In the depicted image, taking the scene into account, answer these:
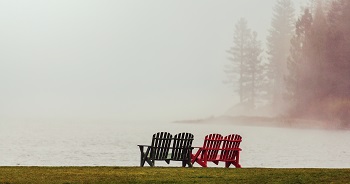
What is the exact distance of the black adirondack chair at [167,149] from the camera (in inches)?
1036

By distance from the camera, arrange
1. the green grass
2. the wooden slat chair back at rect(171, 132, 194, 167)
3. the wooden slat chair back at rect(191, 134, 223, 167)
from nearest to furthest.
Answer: the green grass → the wooden slat chair back at rect(171, 132, 194, 167) → the wooden slat chair back at rect(191, 134, 223, 167)

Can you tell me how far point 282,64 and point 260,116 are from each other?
11023 millimetres

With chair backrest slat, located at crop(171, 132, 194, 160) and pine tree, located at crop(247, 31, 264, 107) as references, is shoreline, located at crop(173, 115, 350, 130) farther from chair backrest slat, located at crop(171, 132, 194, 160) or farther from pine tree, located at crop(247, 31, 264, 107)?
chair backrest slat, located at crop(171, 132, 194, 160)

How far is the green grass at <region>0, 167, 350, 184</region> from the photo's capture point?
66.1ft

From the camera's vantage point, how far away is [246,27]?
155 m

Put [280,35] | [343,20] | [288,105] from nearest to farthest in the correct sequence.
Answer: [343,20]
[288,105]
[280,35]

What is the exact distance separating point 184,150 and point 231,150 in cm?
171

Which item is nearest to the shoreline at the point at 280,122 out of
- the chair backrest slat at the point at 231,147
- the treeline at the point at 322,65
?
the treeline at the point at 322,65

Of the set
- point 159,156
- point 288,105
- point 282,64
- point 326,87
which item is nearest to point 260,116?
point 282,64

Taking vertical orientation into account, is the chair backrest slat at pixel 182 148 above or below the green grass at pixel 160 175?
above

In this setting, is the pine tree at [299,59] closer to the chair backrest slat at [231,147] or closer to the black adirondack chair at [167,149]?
the chair backrest slat at [231,147]

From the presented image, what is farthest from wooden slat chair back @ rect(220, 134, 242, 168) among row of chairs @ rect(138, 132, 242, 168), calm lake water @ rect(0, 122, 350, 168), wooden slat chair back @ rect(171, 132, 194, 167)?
calm lake water @ rect(0, 122, 350, 168)

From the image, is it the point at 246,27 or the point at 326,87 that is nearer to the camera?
the point at 326,87

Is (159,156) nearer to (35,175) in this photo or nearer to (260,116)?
(35,175)
